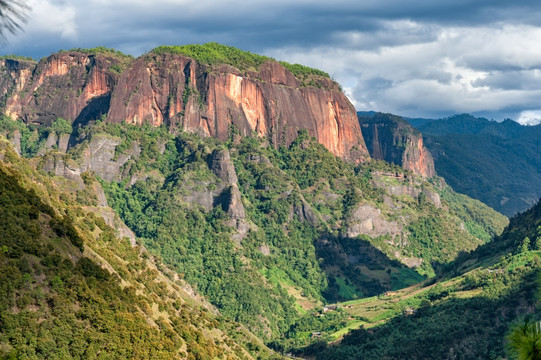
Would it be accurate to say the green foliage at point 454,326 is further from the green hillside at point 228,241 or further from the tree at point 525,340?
the tree at point 525,340

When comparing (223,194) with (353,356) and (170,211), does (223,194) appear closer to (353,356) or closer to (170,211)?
(170,211)

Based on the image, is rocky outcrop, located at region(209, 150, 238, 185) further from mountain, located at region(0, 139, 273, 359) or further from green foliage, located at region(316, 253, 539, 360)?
mountain, located at region(0, 139, 273, 359)

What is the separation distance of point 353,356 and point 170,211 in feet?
210

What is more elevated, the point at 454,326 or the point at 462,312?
the point at 462,312

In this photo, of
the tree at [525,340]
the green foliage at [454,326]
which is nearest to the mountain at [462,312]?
the green foliage at [454,326]

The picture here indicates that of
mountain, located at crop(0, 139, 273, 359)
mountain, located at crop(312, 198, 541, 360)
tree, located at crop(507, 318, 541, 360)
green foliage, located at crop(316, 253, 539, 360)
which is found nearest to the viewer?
tree, located at crop(507, 318, 541, 360)

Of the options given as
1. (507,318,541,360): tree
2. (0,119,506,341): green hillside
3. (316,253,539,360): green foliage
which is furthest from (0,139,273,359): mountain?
(0,119,506,341): green hillside

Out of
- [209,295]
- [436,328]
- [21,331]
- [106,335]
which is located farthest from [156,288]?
[209,295]

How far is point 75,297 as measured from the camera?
233 ft

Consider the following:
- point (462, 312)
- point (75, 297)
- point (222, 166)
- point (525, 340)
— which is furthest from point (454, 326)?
point (525, 340)

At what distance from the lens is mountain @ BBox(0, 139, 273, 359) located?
214ft

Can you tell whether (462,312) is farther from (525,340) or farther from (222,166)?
(525,340)

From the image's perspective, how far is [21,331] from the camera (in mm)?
63031

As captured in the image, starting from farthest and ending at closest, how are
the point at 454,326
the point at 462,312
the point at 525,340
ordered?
the point at 462,312 → the point at 454,326 → the point at 525,340
